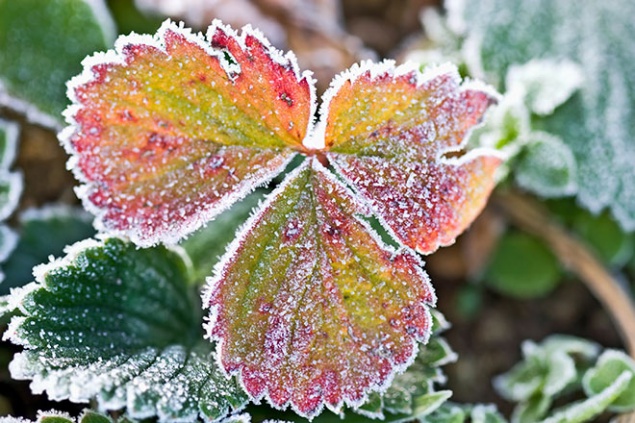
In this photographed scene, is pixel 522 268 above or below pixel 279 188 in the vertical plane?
above

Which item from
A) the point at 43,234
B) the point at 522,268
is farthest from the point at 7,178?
the point at 522,268

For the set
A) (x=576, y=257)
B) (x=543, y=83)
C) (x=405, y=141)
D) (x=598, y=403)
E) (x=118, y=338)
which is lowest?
(x=598, y=403)

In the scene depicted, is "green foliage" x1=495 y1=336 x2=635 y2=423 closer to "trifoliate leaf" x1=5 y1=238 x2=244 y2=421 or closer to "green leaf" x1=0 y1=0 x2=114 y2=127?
"trifoliate leaf" x1=5 y1=238 x2=244 y2=421

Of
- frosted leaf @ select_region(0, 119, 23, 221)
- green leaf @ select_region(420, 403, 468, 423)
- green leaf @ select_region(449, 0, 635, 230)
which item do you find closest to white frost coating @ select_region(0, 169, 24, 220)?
frosted leaf @ select_region(0, 119, 23, 221)

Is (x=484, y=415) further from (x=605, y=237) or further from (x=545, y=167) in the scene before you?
(x=605, y=237)

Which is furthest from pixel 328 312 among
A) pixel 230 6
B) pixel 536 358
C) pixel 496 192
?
pixel 230 6

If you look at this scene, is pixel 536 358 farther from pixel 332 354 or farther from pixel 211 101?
pixel 211 101

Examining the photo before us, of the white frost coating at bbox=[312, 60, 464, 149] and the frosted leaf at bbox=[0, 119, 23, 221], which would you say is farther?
the frosted leaf at bbox=[0, 119, 23, 221]
